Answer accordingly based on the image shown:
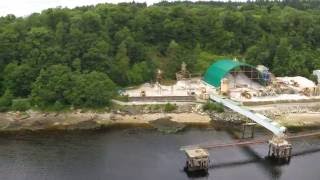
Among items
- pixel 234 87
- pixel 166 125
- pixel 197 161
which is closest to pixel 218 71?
pixel 234 87

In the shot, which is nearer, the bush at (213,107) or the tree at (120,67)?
the bush at (213,107)

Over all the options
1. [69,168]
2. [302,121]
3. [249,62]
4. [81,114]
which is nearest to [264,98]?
[302,121]

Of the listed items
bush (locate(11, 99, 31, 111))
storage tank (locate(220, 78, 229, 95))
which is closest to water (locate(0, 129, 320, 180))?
bush (locate(11, 99, 31, 111))

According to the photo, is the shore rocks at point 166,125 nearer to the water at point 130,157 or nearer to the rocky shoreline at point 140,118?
the rocky shoreline at point 140,118

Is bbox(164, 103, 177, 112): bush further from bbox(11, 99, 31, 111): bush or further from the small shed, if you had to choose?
bbox(11, 99, 31, 111): bush

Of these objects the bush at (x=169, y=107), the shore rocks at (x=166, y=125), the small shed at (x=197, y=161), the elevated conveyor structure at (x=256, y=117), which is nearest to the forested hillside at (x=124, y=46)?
the bush at (x=169, y=107)

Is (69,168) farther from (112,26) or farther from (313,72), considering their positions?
(313,72)

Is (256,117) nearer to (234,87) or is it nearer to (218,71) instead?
(234,87)
